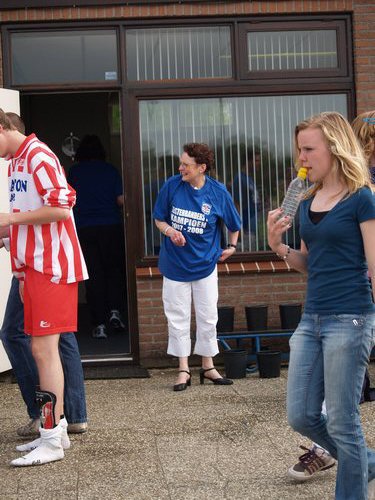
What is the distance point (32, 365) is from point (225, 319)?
292cm

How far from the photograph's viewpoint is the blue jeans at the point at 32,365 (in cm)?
642

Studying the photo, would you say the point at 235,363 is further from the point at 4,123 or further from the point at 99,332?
the point at 4,123

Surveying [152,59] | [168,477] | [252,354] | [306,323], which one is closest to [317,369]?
[306,323]

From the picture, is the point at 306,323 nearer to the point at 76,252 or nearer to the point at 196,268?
the point at 76,252

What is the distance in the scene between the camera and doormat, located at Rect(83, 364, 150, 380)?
8867 millimetres

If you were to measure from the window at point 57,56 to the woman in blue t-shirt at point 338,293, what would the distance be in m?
5.02

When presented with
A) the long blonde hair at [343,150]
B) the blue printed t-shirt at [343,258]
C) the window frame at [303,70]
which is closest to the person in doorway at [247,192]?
the window frame at [303,70]

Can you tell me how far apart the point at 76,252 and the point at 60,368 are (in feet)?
2.21

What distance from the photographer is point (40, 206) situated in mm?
5918

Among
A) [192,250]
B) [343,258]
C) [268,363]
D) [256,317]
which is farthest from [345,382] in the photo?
[256,317]

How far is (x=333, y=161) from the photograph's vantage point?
14.6ft

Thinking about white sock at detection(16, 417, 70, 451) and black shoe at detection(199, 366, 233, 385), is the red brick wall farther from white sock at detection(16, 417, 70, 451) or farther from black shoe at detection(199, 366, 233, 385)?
white sock at detection(16, 417, 70, 451)

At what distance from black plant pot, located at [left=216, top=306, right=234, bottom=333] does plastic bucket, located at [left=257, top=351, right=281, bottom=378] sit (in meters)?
0.67

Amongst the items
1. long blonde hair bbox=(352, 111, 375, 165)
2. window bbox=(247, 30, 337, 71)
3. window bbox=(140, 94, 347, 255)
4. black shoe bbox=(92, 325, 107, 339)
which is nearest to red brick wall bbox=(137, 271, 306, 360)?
window bbox=(140, 94, 347, 255)
